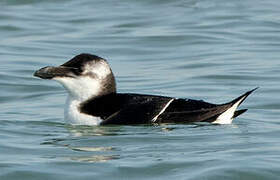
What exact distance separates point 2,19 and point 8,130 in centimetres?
1047

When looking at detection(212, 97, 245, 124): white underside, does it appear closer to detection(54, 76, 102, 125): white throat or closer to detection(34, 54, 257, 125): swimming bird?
detection(34, 54, 257, 125): swimming bird

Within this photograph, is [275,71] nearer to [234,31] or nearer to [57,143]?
[234,31]

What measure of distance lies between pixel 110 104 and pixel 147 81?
3820 mm

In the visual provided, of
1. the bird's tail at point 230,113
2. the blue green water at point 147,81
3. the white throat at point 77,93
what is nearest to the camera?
the blue green water at point 147,81

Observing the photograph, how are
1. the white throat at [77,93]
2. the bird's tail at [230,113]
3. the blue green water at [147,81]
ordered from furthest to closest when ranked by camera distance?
the white throat at [77,93]
the bird's tail at [230,113]
the blue green water at [147,81]

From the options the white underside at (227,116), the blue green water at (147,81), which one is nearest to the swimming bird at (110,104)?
the white underside at (227,116)

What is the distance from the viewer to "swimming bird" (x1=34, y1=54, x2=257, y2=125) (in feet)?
39.4

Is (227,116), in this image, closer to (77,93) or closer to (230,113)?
(230,113)

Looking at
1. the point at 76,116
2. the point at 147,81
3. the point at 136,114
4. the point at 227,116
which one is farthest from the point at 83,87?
the point at 147,81

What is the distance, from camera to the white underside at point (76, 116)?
40.1 ft

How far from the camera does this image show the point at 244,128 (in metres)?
12.3

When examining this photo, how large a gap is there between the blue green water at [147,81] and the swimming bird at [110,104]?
114 mm

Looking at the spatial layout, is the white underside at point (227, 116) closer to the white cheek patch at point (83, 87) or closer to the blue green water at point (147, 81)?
the blue green water at point (147, 81)

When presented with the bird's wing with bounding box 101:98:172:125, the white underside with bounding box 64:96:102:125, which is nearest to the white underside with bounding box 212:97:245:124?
the bird's wing with bounding box 101:98:172:125
